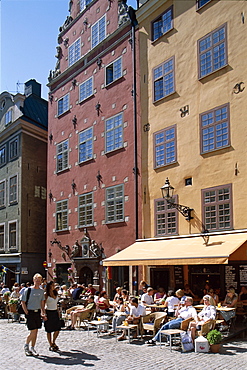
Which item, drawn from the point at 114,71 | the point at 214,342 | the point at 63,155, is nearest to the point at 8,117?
the point at 63,155

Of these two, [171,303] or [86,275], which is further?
[86,275]

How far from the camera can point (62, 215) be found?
22.4m

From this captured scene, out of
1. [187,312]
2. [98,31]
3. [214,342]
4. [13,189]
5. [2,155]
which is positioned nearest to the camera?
[214,342]

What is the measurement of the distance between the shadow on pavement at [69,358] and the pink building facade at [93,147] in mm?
7612

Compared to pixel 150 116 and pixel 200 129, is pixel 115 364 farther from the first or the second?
pixel 150 116

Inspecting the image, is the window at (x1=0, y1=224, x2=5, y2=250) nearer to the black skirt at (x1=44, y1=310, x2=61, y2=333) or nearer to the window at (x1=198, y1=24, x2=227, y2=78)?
the window at (x1=198, y1=24, x2=227, y2=78)

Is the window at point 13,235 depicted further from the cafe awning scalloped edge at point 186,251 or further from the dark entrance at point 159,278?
the dark entrance at point 159,278

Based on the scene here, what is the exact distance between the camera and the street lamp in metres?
15.0

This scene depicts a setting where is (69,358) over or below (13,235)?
below

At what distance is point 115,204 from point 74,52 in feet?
30.6

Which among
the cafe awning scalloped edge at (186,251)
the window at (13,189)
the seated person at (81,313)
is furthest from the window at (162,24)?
the window at (13,189)

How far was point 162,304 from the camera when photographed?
13695mm

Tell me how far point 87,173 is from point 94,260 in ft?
13.6

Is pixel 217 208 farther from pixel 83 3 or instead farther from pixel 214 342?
pixel 83 3
